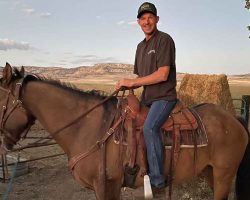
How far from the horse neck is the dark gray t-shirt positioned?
0.70 meters

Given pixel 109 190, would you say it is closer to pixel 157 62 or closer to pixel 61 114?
pixel 61 114

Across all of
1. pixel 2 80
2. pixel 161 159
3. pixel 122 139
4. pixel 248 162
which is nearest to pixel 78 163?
pixel 122 139

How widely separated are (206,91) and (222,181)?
642cm

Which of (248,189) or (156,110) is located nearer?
(156,110)

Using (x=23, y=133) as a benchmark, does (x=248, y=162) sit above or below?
below

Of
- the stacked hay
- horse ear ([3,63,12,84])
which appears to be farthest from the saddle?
the stacked hay

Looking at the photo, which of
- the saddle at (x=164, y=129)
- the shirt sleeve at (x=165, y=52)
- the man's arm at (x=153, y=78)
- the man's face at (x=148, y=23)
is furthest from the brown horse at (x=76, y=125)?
the man's face at (x=148, y=23)

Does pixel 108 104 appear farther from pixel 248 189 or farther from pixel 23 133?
pixel 248 189

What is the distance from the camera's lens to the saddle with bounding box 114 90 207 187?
4.26 m

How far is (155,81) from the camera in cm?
427

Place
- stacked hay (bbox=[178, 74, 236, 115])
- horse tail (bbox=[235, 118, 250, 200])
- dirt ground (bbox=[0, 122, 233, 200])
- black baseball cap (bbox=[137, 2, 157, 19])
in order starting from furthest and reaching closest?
stacked hay (bbox=[178, 74, 236, 115]) < dirt ground (bbox=[0, 122, 233, 200]) < horse tail (bbox=[235, 118, 250, 200]) < black baseball cap (bbox=[137, 2, 157, 19])

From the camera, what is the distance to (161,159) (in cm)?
436

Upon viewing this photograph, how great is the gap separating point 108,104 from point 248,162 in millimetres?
2288

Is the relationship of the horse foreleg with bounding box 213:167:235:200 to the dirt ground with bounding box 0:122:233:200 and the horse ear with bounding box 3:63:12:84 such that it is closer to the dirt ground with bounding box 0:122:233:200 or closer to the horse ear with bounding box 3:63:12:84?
the dirt ground with bounding box 0:122:233:200
